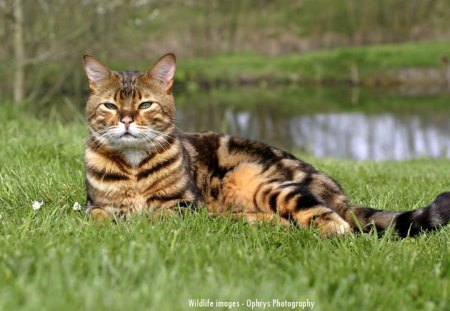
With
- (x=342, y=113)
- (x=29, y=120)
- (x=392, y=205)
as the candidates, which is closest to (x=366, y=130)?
(x=342, y=113)

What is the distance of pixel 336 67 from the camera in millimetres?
39625

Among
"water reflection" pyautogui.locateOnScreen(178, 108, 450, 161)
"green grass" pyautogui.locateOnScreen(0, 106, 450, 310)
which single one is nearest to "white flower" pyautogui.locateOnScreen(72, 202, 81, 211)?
"green grass" pyautogui.locateOnScreen(0, 106, 450, 310)

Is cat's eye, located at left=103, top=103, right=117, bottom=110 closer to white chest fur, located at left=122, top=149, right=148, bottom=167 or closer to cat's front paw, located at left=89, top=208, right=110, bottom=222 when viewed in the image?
white chest fur, located at left=122, top=149, right=148, bottom=167

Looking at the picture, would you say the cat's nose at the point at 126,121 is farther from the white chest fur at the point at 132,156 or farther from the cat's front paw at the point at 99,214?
the cat's front paw at the point at 99,214

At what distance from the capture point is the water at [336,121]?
57.8ft

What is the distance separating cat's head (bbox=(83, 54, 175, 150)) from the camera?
4043mm

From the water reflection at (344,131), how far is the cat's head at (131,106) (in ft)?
37.3

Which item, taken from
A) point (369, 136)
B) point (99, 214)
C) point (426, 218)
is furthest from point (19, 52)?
point (369, 136)

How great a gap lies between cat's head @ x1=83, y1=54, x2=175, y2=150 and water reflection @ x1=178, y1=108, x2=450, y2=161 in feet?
37.3

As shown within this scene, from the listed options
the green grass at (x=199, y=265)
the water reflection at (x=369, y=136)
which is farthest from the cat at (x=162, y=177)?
the water reflection at (x=369, y=136)

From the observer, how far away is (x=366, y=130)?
20.5 meters

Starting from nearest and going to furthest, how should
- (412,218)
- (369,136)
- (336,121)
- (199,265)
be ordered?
1. (199,265)
2. (412,218)
3. (369,136)
4. (336,121)

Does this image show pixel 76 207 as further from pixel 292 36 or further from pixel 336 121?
pixel 292 36

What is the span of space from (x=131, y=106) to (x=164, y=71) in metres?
0.42
